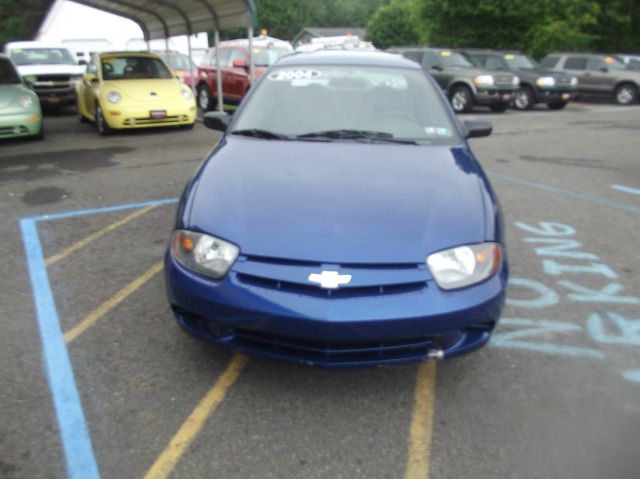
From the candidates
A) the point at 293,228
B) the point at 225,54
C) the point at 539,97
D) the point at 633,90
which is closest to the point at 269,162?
the point at 293,228

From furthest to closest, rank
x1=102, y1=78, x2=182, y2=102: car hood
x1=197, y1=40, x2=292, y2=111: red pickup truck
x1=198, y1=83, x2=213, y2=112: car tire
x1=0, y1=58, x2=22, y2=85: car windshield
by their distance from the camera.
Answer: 1. x1=198, y1=83, x2=213, y2=112: car tire
2. x1=197, y1=40, x2=292, y2=111: red pickup truck
3. x1=102, y1=78, x2=182, y2=102: car hood
4. x1=0, y1=58, x2=22, y2=85: car windshield

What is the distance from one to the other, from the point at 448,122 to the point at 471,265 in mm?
1603

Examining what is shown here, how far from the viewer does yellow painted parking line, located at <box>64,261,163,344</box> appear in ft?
11.4

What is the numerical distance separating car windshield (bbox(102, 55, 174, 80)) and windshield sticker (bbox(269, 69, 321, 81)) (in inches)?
295

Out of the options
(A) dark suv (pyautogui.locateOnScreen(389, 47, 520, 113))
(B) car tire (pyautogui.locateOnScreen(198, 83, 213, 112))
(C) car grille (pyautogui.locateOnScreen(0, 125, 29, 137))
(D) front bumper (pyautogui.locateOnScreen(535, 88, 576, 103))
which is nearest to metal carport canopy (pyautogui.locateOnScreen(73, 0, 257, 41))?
(B) car tire (pyautogui.locateOnScreen(198, 83, 213, 112))

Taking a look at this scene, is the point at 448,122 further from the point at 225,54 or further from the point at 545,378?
the point at 225,54

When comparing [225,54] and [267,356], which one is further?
[225,54]

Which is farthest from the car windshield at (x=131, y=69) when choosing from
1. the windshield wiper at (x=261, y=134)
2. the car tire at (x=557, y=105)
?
the car tire at (x=557, y=105)

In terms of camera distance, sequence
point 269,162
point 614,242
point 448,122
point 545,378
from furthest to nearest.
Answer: point 614,242, point 448,122, point 269,162, point 545,378

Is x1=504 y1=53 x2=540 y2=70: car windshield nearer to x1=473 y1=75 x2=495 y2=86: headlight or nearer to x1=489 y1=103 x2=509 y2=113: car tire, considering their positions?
x1=489 y1=103 x2=509 y2=113: car tire

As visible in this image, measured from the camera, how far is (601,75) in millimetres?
19672

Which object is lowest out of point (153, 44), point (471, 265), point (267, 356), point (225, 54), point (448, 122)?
point (153, 44)

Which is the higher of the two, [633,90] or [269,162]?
[269,162]

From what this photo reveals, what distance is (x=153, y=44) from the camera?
26078mm
